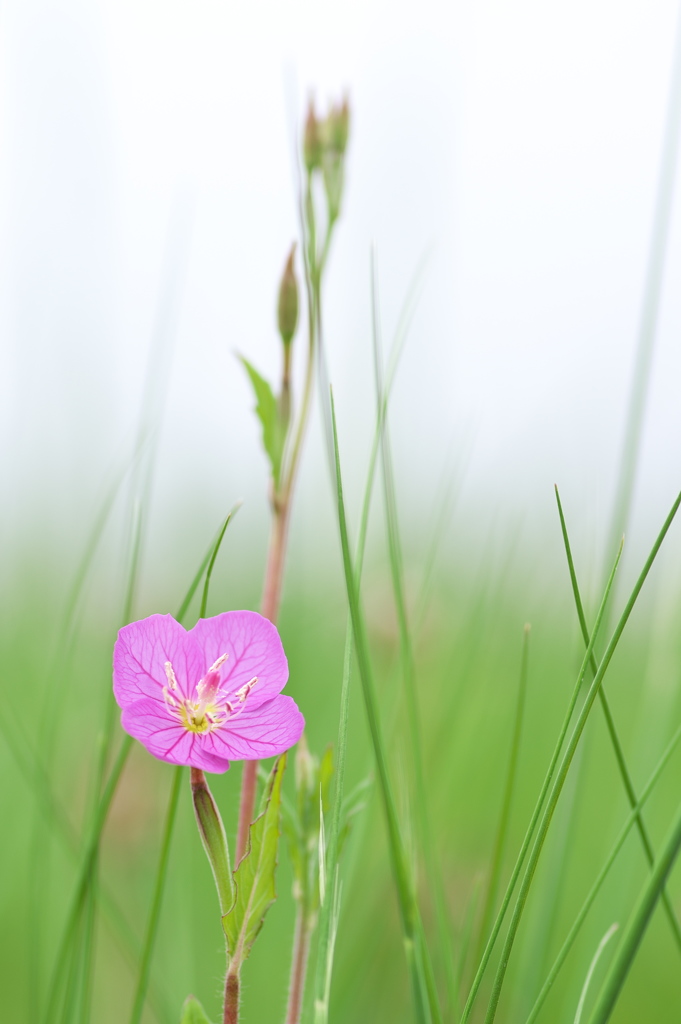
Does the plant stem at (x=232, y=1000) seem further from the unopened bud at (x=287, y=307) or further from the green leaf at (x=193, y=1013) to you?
the unopened bud at (x=287, y=307)

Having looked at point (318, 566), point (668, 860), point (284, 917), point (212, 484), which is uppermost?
point (668, 860)

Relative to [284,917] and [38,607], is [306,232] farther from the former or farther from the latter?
[38,607]

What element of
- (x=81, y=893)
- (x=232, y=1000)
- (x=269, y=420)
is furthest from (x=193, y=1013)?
(x=269, y=420)

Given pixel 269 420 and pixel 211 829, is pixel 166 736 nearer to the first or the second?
pixel 211 829

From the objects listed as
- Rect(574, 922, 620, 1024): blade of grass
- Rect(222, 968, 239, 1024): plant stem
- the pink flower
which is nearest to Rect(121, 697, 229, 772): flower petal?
the pink flower

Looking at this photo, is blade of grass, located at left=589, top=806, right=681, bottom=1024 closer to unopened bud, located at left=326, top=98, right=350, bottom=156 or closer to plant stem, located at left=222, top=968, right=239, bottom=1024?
plant stem, located at left=222, top=968, right=239, bottom=1024

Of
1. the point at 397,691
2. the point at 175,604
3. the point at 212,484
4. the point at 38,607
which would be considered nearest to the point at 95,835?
the point at 397,691
